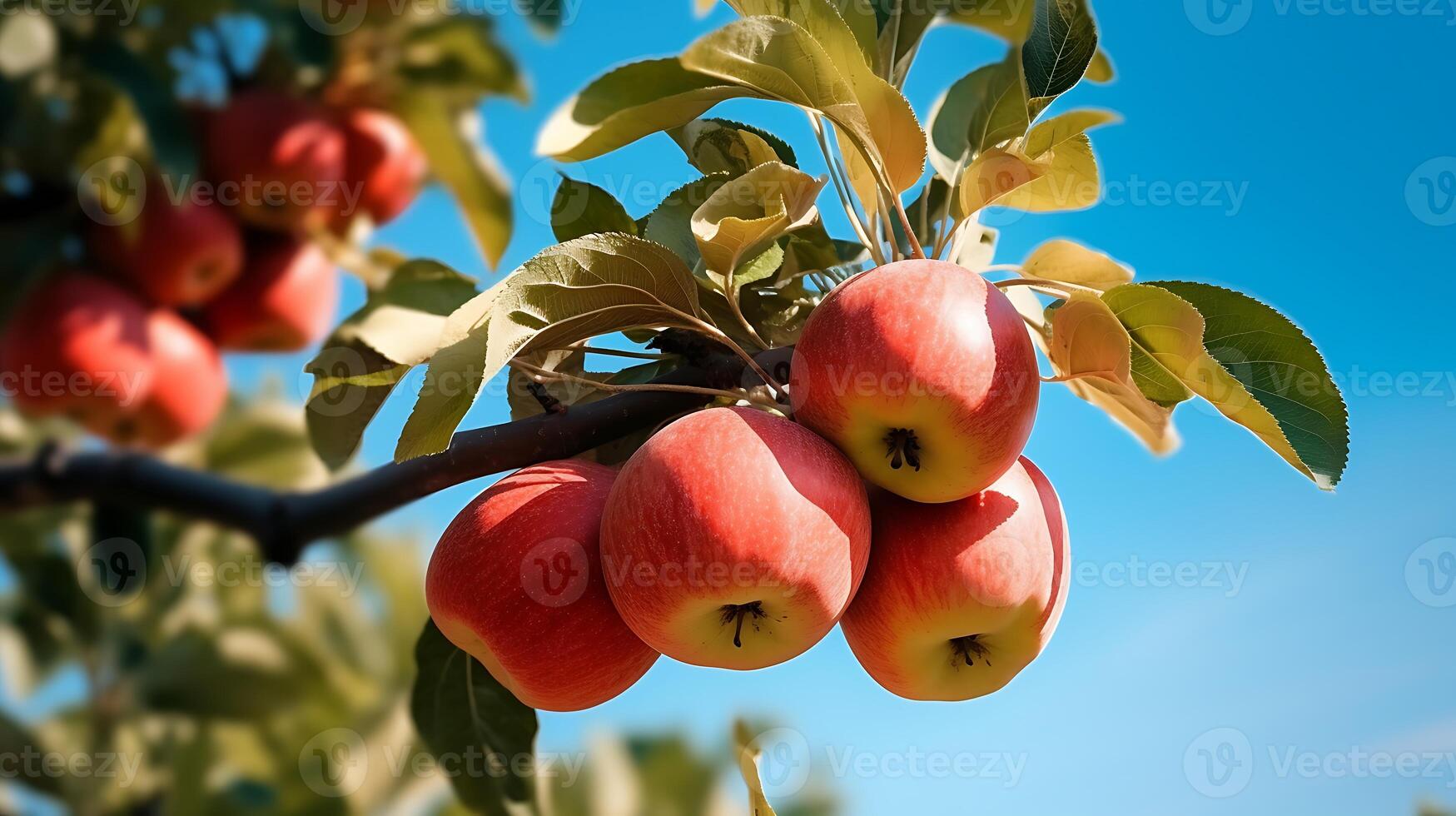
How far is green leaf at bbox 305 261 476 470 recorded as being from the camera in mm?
641

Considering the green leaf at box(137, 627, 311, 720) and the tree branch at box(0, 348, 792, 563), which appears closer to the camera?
the tree branch at box(0, 348, 792, 563)

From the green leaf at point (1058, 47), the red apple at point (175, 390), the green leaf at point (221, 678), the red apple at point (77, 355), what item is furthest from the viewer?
the red apple at point (175, 390)

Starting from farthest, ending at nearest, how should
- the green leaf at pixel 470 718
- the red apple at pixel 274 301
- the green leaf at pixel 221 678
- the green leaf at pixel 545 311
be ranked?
the red apple at pixel 274 301
the green leaf at pixel 221 678
the green leaf at pixel 470 718
the green leaf at pixel 545 311

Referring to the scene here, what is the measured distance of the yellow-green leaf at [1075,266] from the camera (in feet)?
2.46

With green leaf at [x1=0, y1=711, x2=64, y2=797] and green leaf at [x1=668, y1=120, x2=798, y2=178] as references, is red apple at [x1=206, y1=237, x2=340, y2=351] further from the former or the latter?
green leaf at [x1=668, y1=120, x2=798, y2=178]

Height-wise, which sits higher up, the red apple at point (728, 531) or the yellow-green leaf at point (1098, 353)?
the yellow-green leaf at point (1098, 353)

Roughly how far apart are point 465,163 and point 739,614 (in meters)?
2.03

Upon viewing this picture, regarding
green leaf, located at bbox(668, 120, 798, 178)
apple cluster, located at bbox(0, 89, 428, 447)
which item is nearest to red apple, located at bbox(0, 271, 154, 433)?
apple cluster, located at bbox(0, 89, 428, 447)

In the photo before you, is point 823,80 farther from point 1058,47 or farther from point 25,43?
point 25,43

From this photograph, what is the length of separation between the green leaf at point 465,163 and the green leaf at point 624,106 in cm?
137

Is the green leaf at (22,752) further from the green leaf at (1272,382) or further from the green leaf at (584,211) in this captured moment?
the green leaf at (1272,382)

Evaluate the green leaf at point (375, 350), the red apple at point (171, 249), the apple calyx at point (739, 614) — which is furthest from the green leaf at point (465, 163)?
the apple calyx at point (739, 614)

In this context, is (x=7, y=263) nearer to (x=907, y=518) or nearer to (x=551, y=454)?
(x=551, y=454)

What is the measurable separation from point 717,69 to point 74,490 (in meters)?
0.78
